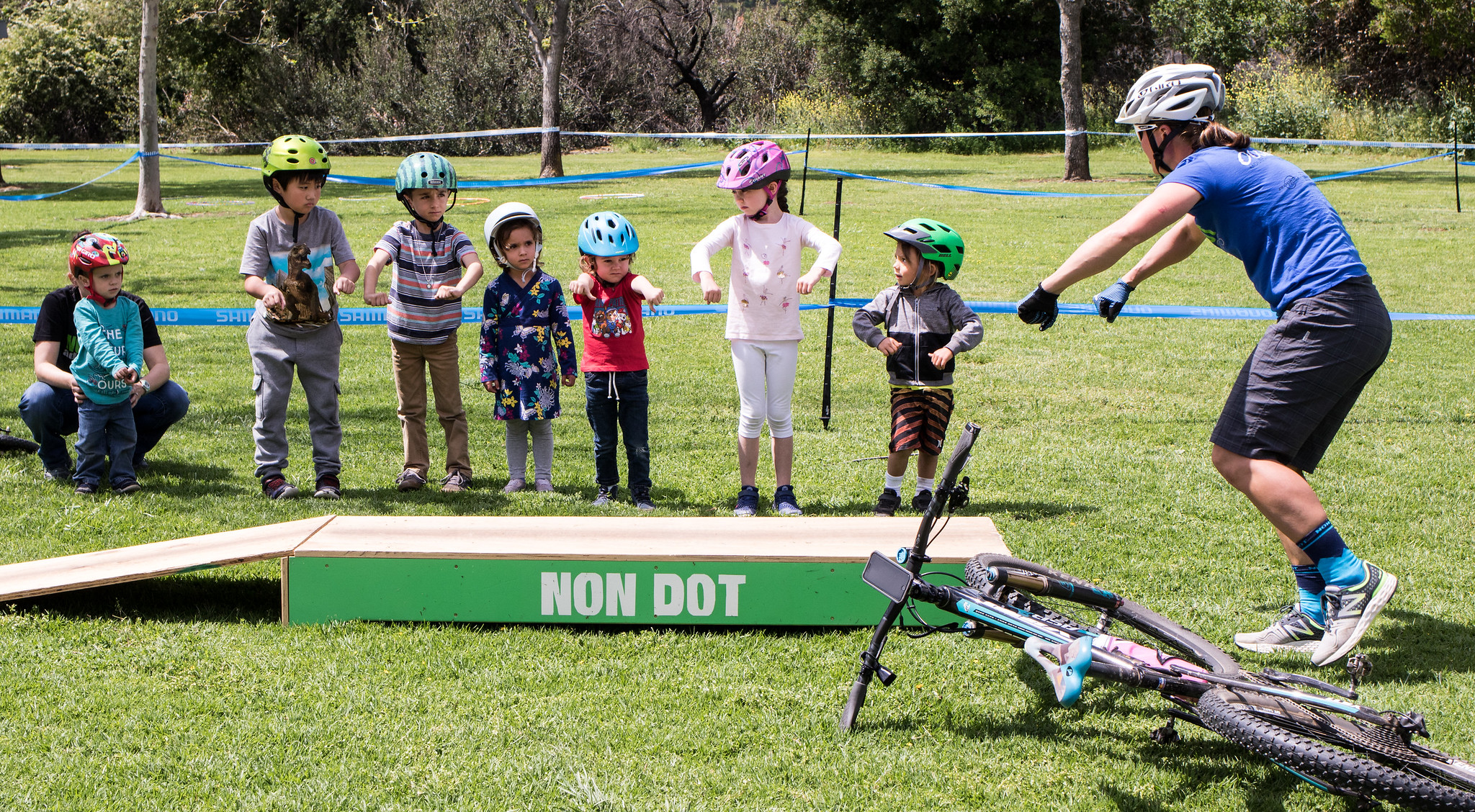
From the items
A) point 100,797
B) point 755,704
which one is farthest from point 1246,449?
point 100,797

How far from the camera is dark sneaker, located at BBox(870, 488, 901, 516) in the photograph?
18.7 ft

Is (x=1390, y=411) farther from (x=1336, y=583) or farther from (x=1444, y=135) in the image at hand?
(x=1444, y=135)

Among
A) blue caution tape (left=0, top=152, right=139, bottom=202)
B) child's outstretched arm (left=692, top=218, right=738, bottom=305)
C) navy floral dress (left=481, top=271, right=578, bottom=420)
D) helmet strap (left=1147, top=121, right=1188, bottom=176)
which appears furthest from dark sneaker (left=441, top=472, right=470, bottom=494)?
blue caution tape (left=0, top=152, right=139, bottom=202)

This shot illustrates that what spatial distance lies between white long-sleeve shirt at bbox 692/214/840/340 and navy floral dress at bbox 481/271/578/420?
3.20 ft

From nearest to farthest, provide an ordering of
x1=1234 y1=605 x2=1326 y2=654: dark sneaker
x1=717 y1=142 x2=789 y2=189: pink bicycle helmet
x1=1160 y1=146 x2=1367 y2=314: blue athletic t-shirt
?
x1=1160 y1=146 x2=1367 y2=314: blue athletic t-shirt → x1=1234 y1=605 x2=1326 y2=654: dark sneaker → x1=717 y1=142 x2=789 y2=189: pink bicycle helmet

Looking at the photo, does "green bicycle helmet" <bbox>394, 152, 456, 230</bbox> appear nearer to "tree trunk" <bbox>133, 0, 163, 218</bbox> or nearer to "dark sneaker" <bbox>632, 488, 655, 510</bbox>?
"dark sneaker" <bbox>632, 488, 655, 510</bbox>

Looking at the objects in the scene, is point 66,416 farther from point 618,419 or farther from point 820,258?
point 820,258

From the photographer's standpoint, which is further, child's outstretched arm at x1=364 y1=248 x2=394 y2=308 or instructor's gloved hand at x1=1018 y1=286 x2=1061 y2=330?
child's outstretched arm at x1=364 y1=248 x2=394 y2=308

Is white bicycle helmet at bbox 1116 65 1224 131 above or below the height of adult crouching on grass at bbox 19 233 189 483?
above

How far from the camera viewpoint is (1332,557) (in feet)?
13.1

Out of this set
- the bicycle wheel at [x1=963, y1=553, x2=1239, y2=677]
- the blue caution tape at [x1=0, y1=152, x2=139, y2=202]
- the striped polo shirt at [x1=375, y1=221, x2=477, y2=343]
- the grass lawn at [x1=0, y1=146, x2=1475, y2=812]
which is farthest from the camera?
the blue caution tape at [x1=0, y1=152, x2=139, y2=202]

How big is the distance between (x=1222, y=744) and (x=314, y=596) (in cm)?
327

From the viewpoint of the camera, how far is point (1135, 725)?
12.0 feet

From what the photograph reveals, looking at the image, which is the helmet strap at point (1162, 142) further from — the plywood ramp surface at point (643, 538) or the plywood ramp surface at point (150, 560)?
the plywood ramp surface at point (150, 560)
